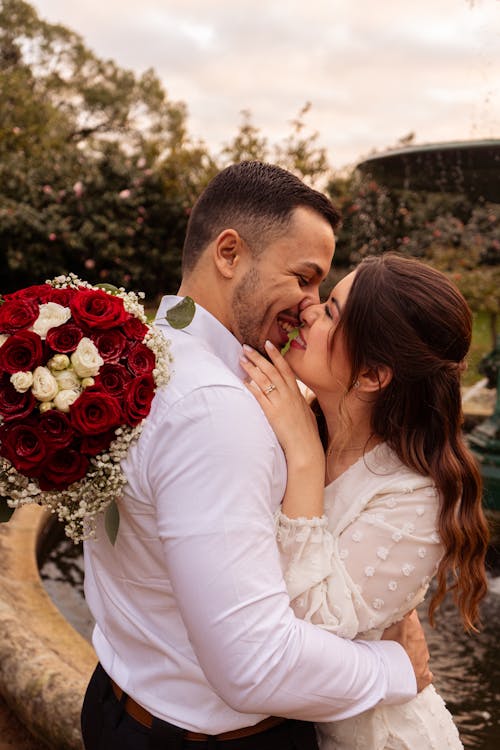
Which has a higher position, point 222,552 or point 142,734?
point 222,552

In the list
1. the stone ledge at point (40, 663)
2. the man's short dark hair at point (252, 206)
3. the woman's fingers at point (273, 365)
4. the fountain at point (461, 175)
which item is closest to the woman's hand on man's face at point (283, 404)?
the woman's fingers at point (273, 365)

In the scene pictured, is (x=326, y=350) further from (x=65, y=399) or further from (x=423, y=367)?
(x=65, y=399)

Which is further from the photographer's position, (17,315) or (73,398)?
(17,315)

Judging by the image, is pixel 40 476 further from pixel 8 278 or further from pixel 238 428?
pixel 8 278

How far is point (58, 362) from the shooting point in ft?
4.97

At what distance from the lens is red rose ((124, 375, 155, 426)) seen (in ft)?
4.82

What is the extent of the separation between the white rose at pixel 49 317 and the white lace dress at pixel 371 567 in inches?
27.3

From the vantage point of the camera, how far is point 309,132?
1457 centimetres

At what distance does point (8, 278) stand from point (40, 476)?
13529mm

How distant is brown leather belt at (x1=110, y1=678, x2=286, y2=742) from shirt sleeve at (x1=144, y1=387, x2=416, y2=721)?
270 mm

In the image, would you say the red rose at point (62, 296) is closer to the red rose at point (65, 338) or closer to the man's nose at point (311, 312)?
the red rose at point (65, 338)

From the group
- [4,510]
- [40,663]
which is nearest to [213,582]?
[4,510]

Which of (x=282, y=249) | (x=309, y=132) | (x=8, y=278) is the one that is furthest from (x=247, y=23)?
(x=282, y=249)

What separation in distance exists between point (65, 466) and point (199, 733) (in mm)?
694
